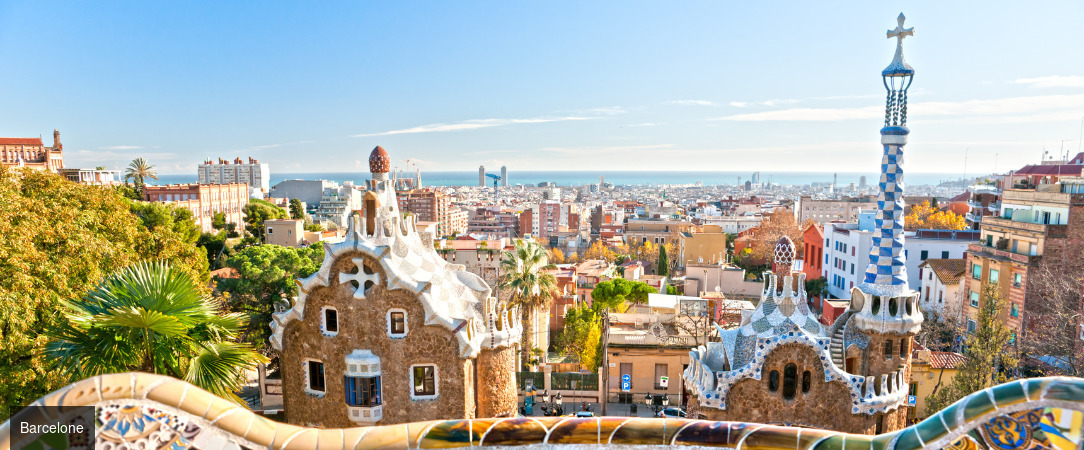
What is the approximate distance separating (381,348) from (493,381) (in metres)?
3.47

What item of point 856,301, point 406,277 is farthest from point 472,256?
point 856,301

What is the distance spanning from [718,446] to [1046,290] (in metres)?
36.1

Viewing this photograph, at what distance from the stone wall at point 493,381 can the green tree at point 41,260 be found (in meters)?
9.87

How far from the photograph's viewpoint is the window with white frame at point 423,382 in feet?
56.4

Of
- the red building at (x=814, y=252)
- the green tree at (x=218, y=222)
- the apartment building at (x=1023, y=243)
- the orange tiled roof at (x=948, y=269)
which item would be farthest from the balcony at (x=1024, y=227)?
the green tree at (x=218, y=222)

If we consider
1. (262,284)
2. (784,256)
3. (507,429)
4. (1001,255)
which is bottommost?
(262,284)

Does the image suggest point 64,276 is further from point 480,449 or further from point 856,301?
point 856,301

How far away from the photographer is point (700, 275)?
50.2 meters

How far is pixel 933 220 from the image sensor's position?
77.4 meters

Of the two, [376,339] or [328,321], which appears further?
[328,321]

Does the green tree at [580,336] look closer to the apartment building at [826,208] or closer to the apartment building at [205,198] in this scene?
the apartment building at [205,198]

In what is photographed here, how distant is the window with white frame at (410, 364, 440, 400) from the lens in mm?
17188

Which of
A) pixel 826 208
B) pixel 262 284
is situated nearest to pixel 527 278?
pixel 262 284

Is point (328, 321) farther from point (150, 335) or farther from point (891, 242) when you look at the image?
point (891, 242)
